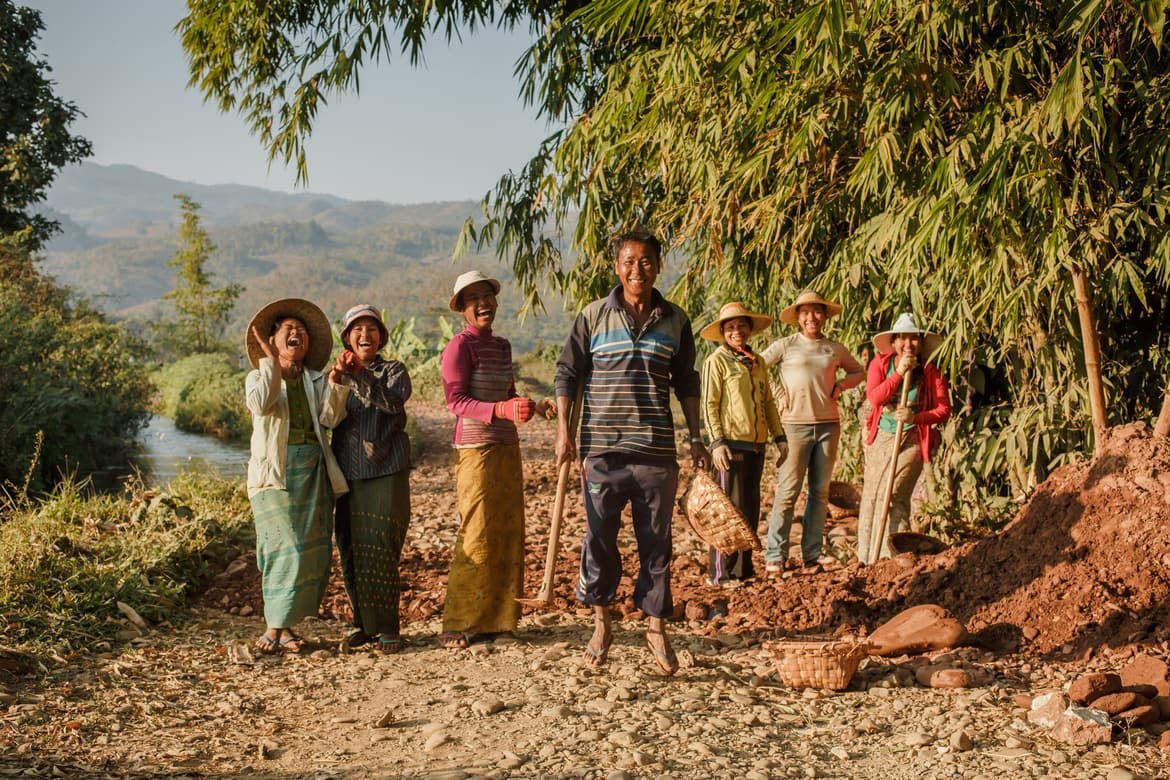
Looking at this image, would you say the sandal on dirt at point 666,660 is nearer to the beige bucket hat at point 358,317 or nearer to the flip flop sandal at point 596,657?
the flip flop sandal at point 596,657

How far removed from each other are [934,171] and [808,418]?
1423 millimetres

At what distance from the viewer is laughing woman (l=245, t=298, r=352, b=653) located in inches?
173

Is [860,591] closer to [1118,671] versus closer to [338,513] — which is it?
[1118,671]

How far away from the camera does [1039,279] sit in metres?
4.95

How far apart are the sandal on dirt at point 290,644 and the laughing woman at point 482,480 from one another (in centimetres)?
60

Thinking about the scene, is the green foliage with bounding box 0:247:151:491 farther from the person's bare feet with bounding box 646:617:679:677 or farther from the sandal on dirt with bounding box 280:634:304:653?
the person's bare feet with bounding box 646:617:679:677

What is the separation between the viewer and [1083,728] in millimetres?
3254

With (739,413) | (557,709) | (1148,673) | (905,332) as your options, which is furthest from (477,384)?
(1148,673)

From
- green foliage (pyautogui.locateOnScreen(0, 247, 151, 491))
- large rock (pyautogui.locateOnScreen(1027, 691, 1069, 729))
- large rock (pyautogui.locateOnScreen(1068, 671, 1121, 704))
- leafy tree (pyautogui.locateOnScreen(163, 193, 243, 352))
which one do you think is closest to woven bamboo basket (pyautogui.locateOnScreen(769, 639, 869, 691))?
large rock (pyautogui.locateOnScreen(1027, 691, 1069, 729))

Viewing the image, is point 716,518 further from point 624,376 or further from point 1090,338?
point 1090,338

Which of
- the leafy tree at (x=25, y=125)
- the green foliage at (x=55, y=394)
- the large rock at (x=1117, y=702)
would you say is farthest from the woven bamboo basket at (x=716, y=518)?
the leafy tree at (x=25, y=125)

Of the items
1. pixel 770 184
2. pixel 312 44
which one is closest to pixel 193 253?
pixel 312 44

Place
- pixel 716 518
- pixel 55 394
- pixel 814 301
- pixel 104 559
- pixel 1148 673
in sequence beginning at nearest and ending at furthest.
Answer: pixel 1148 673, pixel 716 518, pixel 104 559, pixel 814 301, pixel 55 394

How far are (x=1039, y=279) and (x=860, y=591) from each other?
1.67 metres
